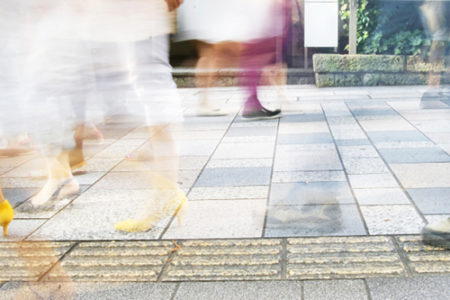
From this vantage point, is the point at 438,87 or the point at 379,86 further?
the point at 379,86

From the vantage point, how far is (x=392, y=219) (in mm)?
2777

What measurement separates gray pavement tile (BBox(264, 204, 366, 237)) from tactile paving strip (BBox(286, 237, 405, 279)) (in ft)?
0.31

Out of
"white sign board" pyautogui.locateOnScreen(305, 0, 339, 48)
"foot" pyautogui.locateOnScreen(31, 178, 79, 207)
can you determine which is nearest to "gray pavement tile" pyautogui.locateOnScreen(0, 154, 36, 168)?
"foot" pyautogui.locateOnScreen(31, 178, 79, 207)

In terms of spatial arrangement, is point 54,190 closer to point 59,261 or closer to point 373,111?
point 59,261

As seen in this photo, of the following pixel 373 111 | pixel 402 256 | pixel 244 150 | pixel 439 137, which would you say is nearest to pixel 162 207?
pixel 402 256

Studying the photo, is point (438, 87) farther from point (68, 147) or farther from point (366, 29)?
point (68, 147)

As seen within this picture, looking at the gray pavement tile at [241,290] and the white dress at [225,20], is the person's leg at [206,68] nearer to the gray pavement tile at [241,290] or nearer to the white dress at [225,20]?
the white dress at [225,20]

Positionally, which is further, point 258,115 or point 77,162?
point 258,115

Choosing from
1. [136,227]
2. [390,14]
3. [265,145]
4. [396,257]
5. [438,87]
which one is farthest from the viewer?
[390,14]

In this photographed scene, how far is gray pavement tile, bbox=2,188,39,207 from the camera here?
11.3 feet

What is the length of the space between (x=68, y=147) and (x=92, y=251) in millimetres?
940

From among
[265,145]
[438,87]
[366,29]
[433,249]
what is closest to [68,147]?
[265,145]

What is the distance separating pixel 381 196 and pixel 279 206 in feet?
1.99

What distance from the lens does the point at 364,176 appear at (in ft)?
11.7
